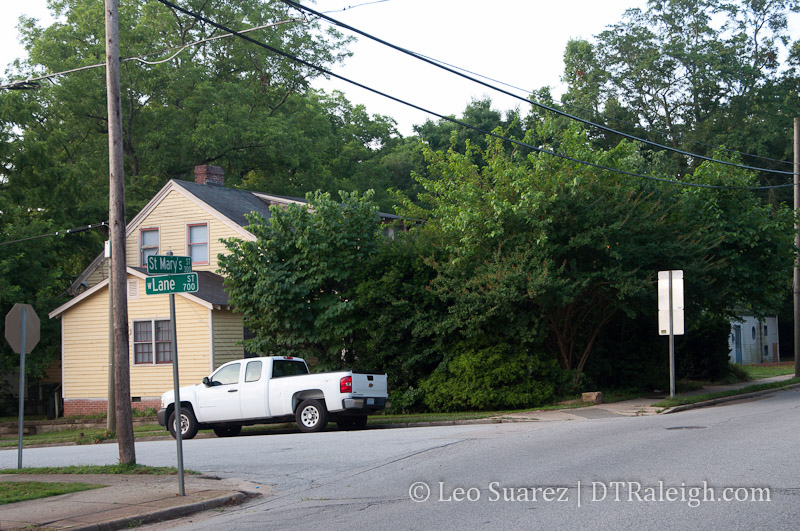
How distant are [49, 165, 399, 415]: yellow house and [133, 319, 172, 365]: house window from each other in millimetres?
35

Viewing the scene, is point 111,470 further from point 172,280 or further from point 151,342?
point 151,342

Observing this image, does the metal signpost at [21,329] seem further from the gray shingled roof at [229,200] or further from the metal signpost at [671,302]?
the gray shingled roof at [229,200]

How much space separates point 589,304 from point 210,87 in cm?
2901

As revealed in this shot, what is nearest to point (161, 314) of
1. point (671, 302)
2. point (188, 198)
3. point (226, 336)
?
point (226, 336)

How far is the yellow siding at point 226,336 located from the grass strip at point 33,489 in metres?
16.0

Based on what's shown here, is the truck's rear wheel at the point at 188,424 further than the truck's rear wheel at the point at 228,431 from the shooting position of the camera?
No

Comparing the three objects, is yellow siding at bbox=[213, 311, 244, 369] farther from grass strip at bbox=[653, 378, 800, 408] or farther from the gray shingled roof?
grass strip at bbox=[653, 378, 800, 408]

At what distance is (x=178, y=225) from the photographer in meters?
32.0

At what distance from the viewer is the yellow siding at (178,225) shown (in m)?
31.2

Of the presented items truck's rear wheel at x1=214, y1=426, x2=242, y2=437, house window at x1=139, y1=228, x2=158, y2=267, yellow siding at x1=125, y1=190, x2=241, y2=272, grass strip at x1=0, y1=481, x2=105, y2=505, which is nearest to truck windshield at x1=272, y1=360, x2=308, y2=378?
truck's rear wheel at x1=214, y1=426, x2=242, y2=437

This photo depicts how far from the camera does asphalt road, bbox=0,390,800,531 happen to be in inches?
305

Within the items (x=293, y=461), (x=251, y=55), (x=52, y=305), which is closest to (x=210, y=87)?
(x=251, y=55)

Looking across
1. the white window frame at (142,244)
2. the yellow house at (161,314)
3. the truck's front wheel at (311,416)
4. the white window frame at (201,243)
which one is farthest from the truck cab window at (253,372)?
the white window frame at (142,244)

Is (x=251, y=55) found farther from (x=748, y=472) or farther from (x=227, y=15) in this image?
(x=748, y=472)
